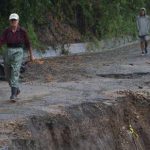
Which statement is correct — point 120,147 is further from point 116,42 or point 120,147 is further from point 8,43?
point 116,42

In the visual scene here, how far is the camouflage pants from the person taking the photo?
11.3 meters

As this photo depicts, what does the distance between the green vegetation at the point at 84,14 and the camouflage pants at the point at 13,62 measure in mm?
8252

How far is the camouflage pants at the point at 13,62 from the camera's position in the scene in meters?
11.3

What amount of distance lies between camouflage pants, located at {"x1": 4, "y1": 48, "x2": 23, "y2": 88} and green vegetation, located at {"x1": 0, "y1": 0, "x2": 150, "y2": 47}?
8252 millimetres

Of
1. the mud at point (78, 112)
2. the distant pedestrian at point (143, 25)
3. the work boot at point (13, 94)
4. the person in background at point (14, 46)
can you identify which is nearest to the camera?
the mud at point (78, 112)

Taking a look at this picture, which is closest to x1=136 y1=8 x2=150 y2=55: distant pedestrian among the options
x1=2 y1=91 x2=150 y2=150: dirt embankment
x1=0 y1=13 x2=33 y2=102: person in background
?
x1=2 y1=91 x2=150 y2=150: dirt embankment

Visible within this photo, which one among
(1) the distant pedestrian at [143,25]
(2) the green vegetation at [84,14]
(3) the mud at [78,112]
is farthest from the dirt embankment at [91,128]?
(1) the distant pedestrian at [143,25]

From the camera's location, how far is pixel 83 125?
33.4 ft

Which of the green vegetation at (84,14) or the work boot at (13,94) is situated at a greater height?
the green vegetation at (84,14)

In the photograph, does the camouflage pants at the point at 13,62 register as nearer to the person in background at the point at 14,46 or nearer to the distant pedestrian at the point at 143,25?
the person in background at the point at 14,46

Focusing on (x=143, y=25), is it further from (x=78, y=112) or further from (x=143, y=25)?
(x=78, y=112)

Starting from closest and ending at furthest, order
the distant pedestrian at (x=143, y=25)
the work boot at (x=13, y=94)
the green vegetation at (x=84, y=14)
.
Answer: the work boot at (x=13, y=94) < the green vegetation at (x=84, y=14) < the distant pedestrian at (x=143, y=25)

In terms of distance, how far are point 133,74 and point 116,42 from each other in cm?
1140

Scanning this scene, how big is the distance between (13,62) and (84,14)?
14.2 metres
